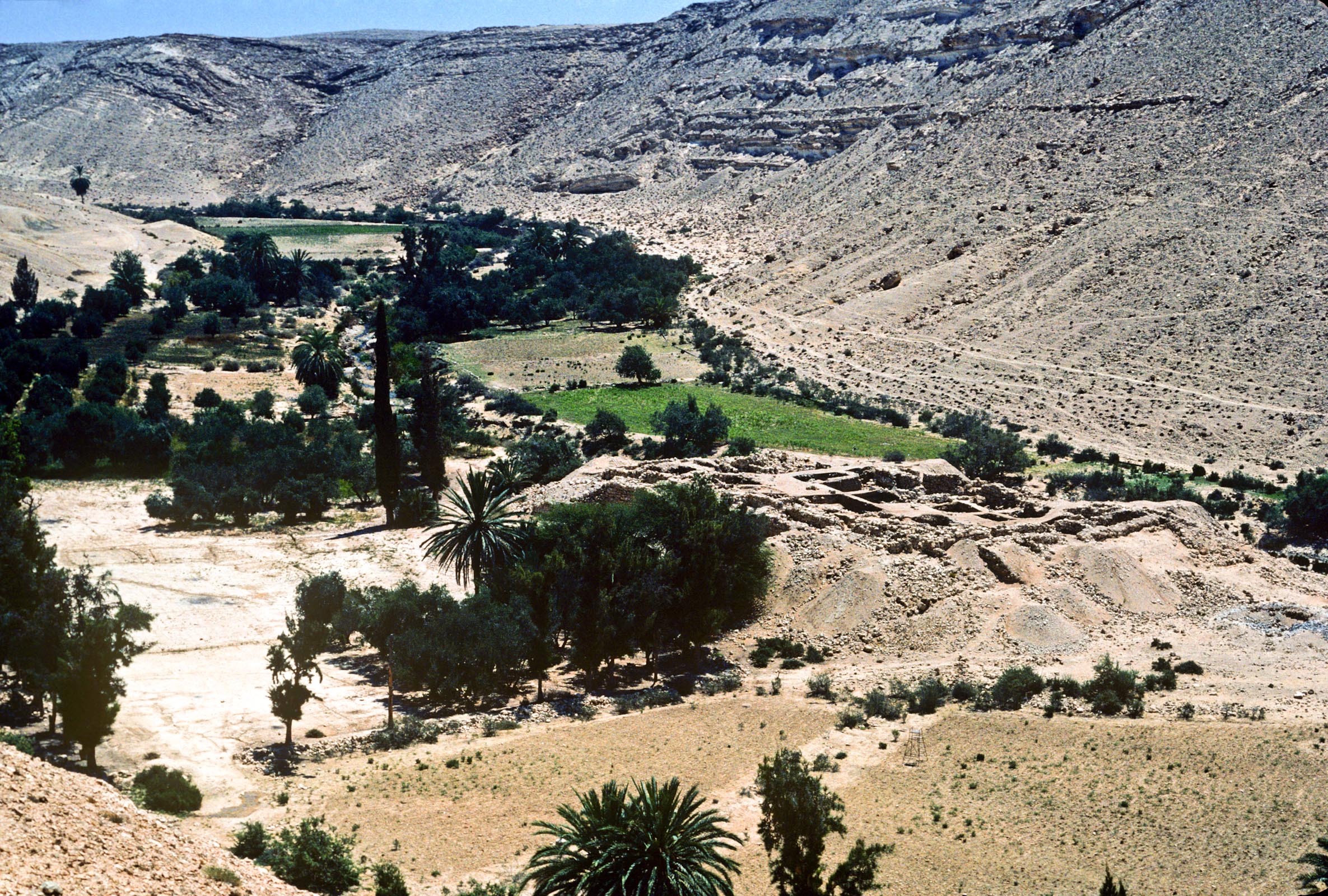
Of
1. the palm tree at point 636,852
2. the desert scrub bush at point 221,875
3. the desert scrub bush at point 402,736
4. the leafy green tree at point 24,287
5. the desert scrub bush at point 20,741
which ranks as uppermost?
the leafy green tree at point 24,287

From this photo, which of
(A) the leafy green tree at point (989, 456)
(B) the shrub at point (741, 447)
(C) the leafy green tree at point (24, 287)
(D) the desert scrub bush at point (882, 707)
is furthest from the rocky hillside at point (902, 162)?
(C) the leafy green tree at point (24, 287)

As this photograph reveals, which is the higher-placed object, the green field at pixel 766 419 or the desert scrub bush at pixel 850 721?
the green field at pixel 766 419

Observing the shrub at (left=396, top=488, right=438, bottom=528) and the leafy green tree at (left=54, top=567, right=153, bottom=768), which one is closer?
the leafy green tree at (left=54, top=567, right=153, bottom=768)

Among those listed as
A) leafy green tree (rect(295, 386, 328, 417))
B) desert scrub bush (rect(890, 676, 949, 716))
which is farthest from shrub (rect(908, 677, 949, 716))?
leafy green tree (rect(295, 386, 328, 417))

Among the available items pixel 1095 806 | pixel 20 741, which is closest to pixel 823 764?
pixel 1095 806

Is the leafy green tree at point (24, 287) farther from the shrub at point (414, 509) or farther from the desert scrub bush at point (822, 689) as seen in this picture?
the desert scrub bush at point (822, 689)

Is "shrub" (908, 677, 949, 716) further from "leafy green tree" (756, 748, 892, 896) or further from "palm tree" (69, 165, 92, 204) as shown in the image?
"palm tree" (69, 165, 92, 204)
